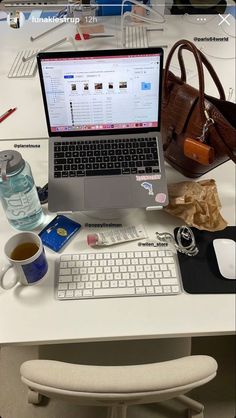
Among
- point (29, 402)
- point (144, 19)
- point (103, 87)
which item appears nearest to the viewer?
point (103, 87)

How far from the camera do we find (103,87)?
2.90 feet

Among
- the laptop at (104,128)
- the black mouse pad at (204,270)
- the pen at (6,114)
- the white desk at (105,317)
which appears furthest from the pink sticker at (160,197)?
the pen at (6,114)

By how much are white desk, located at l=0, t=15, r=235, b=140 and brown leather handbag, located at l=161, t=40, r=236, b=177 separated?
411mm

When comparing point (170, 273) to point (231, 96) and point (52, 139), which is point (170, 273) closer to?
point (52, 139)

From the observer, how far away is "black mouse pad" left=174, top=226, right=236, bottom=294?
0.77m

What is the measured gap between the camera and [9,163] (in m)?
0.75

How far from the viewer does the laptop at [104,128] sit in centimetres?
85

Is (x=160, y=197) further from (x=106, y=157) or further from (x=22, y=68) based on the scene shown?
(x=22, y=68)

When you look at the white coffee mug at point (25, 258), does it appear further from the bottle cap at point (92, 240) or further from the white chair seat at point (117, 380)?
the white chair seat at point (117, 380)

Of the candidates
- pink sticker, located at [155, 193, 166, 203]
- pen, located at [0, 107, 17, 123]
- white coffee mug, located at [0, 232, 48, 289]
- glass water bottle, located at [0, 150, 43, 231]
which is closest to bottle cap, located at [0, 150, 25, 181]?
glass water bottle, located at [0, 150, 43, 231]

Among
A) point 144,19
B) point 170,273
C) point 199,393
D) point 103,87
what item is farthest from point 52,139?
point 199,393

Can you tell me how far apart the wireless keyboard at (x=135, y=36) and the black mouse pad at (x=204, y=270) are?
1012mm

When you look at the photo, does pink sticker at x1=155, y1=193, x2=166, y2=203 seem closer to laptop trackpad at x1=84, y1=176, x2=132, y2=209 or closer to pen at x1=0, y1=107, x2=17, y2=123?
laptop trackpad at x1=84, y1=176, x2=132, y2=209

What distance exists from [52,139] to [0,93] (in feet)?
1.67
